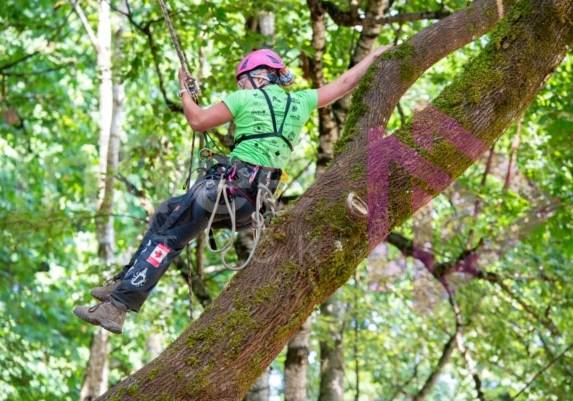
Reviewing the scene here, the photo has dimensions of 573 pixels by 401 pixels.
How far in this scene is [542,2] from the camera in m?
3.65

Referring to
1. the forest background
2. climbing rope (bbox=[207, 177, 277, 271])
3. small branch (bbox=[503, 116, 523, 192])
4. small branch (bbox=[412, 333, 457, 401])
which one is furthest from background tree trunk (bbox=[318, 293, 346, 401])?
climbing rope (bbox=[207, 177, 277, 271])

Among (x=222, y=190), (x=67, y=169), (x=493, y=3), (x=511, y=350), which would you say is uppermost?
(x=67, y=169)

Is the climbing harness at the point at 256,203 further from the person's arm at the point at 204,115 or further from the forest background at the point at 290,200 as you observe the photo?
the forest background at the point at 290,200

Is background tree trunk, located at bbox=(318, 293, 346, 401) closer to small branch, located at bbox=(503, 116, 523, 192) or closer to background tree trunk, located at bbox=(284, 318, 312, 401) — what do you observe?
background tree trunk, located at bbox=(284, 318, 312, 401)

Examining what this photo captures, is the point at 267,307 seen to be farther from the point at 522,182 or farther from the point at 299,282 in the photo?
the point at 522,182

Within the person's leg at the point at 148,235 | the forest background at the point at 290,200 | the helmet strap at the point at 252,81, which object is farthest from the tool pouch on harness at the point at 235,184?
the forest background at the point at 290,200

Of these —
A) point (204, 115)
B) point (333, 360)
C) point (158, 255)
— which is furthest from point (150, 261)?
point (333, 360)

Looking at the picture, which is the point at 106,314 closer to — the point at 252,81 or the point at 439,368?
the point at 252,81

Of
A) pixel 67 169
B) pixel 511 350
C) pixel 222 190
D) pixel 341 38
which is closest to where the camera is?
pixel 222 190

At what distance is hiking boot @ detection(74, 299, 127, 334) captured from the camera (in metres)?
4.12

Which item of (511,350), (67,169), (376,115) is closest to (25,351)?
(67,169)

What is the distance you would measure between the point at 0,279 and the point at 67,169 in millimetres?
2296

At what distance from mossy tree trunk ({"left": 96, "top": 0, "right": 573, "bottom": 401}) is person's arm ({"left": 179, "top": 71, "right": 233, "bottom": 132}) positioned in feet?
2.00

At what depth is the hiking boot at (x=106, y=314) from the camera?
412cm
